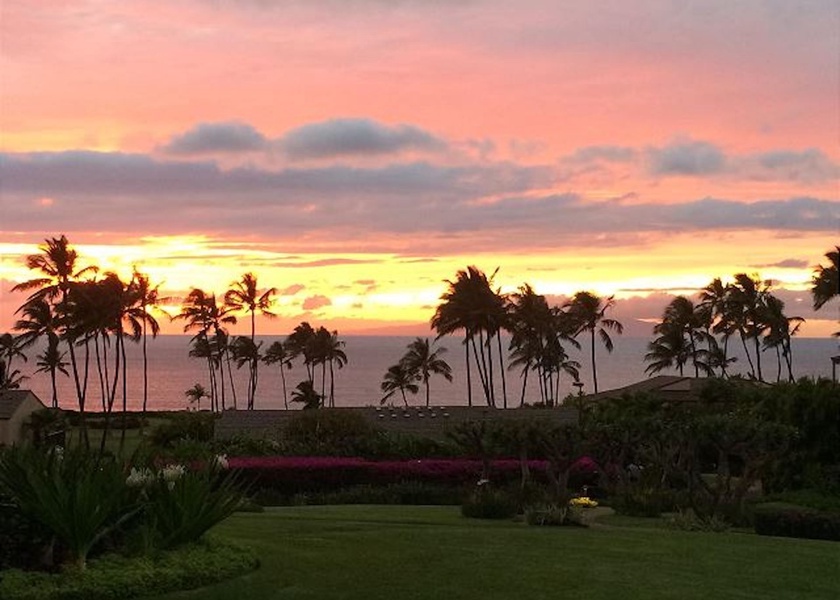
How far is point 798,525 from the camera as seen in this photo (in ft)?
75.4

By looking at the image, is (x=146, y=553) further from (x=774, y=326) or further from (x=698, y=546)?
(x=774, y=326)

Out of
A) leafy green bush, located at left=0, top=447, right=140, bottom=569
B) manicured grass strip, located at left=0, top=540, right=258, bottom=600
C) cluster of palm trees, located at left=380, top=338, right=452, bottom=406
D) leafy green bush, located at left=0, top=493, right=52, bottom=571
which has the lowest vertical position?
manicured grass strip, located at left=0, top=540, right=258, bottom=600

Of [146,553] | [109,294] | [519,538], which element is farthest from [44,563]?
[109,294]

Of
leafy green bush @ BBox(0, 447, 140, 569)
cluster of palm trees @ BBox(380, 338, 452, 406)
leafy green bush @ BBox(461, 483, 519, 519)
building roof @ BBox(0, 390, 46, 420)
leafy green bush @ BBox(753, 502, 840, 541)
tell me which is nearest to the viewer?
leafy green bush @ BBox(0, 447, 140, 569)

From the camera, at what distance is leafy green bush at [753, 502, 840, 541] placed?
74.4 feet

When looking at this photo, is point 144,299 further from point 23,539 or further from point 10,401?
point 23,539

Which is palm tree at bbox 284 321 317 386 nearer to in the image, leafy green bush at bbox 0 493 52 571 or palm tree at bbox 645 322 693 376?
palm tree at bbox 645 322 693 376

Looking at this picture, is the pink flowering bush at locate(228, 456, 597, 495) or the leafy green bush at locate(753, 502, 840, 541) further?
the pink flowering bush at locate(228, 456, 597, 495)

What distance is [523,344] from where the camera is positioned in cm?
10981

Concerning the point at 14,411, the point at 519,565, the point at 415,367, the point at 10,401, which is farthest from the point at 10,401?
the point at 415,367

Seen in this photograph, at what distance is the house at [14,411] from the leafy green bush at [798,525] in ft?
146

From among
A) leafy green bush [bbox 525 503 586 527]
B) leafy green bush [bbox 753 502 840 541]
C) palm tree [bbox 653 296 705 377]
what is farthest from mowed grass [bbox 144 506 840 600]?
palm tree [bbox 653 296 705 377]

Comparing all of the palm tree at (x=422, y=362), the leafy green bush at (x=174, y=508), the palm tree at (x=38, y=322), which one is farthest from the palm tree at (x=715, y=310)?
the leafy green bush at (x=174, y=508)

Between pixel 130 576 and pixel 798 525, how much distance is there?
1554 cm
